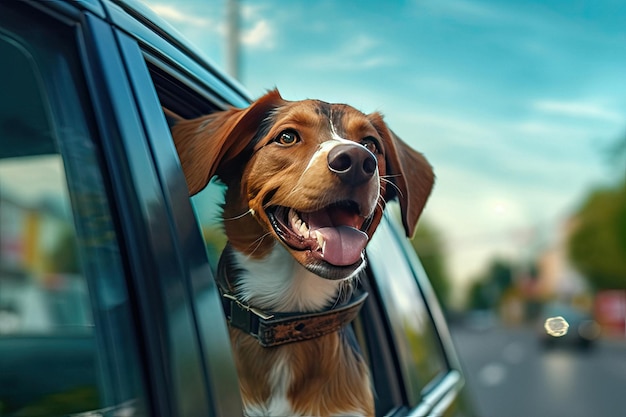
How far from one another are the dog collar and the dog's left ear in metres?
0.20

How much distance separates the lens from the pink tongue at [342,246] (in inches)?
51.6

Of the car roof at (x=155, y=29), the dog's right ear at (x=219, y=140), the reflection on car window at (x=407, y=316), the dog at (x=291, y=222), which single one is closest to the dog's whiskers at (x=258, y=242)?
the dog at (x=291, y=222)

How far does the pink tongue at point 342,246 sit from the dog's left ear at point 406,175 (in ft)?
0.72

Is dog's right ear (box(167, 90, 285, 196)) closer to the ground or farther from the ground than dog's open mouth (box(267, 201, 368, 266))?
farther from the ground

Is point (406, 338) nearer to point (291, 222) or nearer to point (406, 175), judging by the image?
point (406, 175)

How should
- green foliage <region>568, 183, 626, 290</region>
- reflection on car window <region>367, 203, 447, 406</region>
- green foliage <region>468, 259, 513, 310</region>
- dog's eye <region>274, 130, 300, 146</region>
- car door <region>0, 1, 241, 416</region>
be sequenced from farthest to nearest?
green foliage <region>568, 183, 626, 290</region>
green foliage <region>468, 259, 513, 310</region>
reflection on car window <region>367, 203, 447, 406</region>
dog's eye <region>274, 130, 300, 146</region>
car door <region>0, 1, 241, 416</region>

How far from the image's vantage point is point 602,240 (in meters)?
56.9

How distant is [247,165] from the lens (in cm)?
148

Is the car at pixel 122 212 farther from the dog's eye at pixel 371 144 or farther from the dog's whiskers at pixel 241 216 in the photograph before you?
the dog's eye at pixel 371 144

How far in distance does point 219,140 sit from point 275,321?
32 cm

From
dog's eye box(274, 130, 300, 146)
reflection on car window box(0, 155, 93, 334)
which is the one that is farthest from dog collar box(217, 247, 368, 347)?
reflection on car window box(0, 155, 93, 334)

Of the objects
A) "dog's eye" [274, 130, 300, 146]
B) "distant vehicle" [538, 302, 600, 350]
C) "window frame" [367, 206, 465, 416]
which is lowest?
"distant vehicle" [538, 302, 600, 350]

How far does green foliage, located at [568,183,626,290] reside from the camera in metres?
49.5

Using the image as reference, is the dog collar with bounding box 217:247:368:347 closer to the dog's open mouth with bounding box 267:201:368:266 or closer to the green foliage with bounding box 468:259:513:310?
the dog's open mouth with bounding box 267:201:368:266
